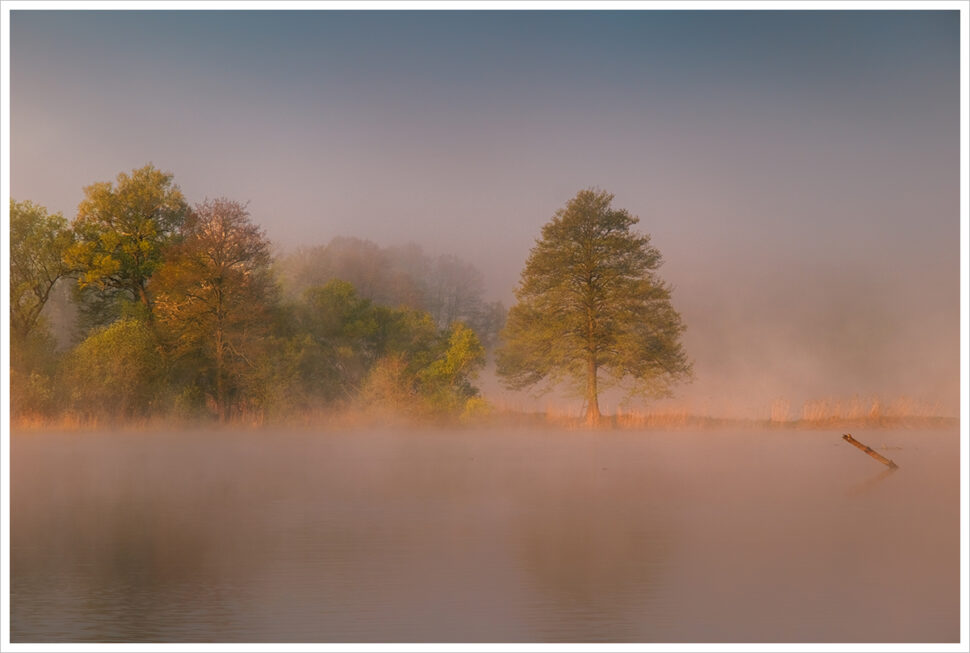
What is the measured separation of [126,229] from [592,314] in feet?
61.2

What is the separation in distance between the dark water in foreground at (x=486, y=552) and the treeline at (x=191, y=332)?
17221mm

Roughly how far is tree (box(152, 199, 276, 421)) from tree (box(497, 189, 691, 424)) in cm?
969

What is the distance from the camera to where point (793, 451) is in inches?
1243

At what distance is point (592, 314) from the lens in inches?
1726

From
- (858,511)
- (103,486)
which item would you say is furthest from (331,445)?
(858,511)

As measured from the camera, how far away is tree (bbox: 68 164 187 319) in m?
45.4

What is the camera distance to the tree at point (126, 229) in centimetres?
4544

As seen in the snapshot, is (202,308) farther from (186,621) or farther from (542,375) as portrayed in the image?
(186,621)

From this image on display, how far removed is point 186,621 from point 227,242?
35012 millimetres

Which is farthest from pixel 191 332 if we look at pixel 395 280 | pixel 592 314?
pixel 395 280

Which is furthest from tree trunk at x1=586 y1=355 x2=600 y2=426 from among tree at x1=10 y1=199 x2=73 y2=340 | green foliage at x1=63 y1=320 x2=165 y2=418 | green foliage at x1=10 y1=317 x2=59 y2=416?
tree at x1=10 y1=199 x2=73 y2=340

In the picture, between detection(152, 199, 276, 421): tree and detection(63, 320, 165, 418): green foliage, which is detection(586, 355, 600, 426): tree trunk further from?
detection(63, 320, 165, 418): green foliage

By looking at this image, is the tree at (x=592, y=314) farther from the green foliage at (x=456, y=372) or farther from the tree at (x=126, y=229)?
the tree at (x=126, y=229)

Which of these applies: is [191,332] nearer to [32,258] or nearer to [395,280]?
[32,258]
